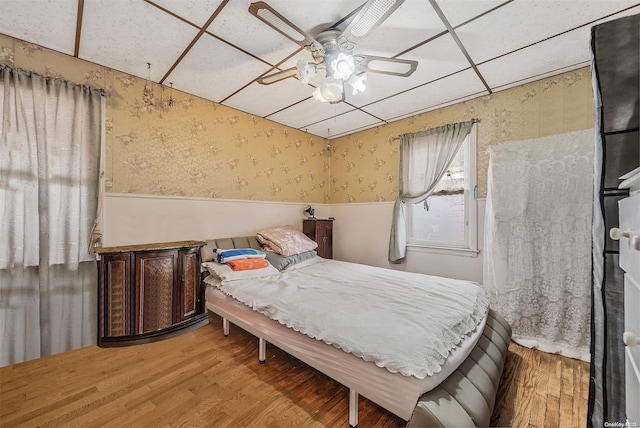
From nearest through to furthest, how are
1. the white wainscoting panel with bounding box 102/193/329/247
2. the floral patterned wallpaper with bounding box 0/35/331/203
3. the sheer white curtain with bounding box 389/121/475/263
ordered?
the floral patterned wallpaper with bounding box 0/35/331/203 → the white wainscoting panel with bounding box 102/193/329/247 → the sheer white curtain with bounding box 389/121/475/263

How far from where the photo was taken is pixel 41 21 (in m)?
1.80

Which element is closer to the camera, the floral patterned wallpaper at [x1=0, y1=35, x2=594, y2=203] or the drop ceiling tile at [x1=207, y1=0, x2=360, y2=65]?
the drop ceiling tile at [x1=207, y1=0, x2=360, y2=65]

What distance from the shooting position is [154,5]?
1.66m

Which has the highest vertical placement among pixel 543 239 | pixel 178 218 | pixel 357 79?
pixel 357 79

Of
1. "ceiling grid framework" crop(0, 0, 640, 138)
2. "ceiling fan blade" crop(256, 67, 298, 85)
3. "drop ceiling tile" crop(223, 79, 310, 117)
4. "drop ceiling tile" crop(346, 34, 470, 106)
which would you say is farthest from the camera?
"drop ceiling tile" crop(223, 79, 310, 117)

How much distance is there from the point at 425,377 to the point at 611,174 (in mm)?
1062

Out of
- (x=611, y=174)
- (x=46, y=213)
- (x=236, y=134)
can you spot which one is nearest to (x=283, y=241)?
(x=236, y=134)

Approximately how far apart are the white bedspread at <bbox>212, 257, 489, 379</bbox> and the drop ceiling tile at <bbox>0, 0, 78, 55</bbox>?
7.42 ft

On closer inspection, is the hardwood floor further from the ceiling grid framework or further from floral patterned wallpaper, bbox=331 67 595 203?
the ceiling grid framework

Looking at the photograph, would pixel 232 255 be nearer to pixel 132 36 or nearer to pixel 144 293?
pixel 144 293

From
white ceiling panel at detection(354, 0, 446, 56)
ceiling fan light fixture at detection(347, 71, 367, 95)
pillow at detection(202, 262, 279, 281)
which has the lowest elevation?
pillow at detection(202, 262, 279, 281)

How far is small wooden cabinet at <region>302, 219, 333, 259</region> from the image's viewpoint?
3.89 m

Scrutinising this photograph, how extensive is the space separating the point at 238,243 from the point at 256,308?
1317mm

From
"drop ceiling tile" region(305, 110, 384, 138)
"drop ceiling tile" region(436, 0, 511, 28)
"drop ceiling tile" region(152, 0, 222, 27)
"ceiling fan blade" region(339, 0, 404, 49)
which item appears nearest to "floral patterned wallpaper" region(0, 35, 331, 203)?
"drop ceiling tile" region(305, 110, 384, 138)
